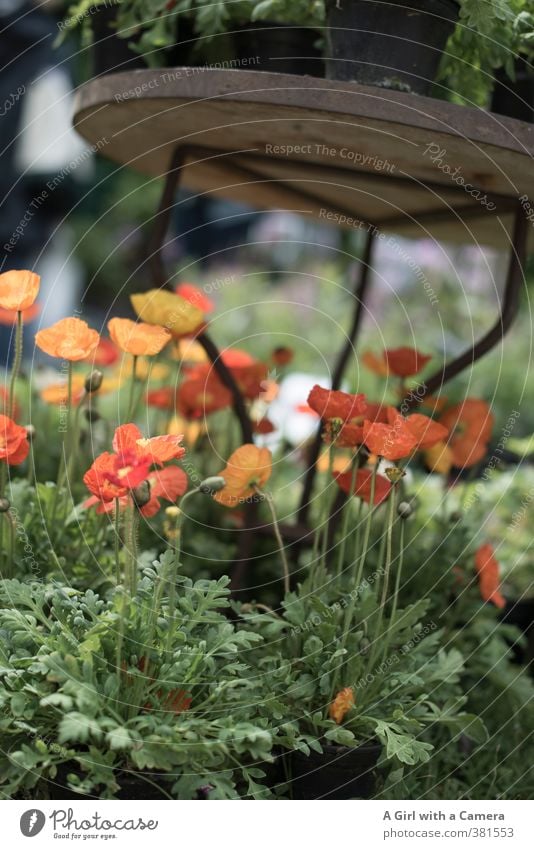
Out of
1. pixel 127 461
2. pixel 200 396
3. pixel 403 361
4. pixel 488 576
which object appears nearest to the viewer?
pixel 127 461

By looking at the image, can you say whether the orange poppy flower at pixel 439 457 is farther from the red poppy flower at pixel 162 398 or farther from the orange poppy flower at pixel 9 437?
the orange poppy flower at pixel 9 437

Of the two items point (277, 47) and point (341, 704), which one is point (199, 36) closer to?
point (277, 47)

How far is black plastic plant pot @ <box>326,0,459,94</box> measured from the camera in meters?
1.04

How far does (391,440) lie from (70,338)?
343 millimetres

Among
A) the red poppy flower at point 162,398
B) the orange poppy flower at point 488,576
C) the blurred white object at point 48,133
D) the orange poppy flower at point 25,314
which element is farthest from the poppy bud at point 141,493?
the blurred white object at point 48,133

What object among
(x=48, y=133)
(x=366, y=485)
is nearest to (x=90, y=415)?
(x=366, y=485)

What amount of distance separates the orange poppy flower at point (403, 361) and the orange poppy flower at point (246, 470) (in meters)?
0.33

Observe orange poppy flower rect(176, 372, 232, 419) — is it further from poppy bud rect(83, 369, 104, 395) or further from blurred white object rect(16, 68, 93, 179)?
blurred white object rect(16, 68, 93, 179)

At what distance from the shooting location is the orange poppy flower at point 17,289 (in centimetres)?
98

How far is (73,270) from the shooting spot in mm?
5664

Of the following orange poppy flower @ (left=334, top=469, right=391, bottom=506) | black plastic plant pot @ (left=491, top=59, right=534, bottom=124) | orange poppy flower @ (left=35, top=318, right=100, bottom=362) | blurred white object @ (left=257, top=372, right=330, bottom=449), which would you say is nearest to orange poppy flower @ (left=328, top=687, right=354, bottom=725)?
orange poppy flower @ (left=334, top=469, right=391, bottom=506)

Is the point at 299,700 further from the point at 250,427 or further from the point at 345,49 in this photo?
the point at 345,49

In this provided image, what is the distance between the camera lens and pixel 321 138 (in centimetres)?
108
